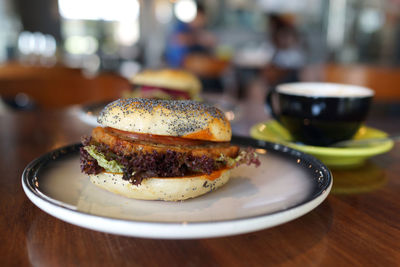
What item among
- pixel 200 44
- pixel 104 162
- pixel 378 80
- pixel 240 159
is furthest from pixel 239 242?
pixel 200 44

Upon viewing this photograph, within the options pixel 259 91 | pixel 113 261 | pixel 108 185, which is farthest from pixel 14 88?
pixel 259 91

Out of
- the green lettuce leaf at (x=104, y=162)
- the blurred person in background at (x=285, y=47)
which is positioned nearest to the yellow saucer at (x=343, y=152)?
the green lettuce leaf at (x=104, y=162)

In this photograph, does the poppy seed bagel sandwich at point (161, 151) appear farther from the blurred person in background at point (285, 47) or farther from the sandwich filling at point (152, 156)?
the blurred person in background at point (285, 47)

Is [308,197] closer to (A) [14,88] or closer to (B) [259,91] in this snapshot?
(A) [14,88]

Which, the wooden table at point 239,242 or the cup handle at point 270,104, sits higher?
the cup handle at point 270,104

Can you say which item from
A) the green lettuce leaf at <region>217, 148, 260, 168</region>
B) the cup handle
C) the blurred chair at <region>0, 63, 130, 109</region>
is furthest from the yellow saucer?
the blurred chair at <region>0, 63, 130, 109</region>

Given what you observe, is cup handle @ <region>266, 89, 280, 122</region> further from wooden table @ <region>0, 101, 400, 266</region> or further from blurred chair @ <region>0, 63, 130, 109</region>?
blurred chair @ <region>0, 63, 130, 109</region>

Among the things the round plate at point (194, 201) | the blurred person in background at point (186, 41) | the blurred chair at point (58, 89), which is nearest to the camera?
the round plate at point (194, 201)
